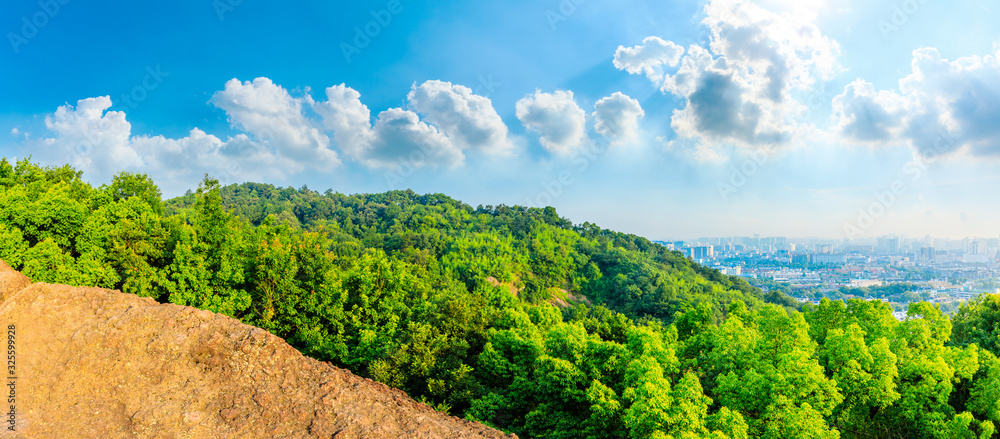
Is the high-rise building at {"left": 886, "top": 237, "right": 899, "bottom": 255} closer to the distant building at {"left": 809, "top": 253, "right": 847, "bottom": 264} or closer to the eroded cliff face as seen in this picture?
the distant building at {"left": 809, "top": 253, "right": 847, "bottom": 264}

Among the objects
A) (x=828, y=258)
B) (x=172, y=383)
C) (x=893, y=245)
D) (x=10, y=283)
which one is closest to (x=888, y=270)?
(x=893, y=245)

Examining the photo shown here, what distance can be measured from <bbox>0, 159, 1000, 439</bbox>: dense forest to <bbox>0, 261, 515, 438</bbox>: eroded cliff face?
28.2 feet

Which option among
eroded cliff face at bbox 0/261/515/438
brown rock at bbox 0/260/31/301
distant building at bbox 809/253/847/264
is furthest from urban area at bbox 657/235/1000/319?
brown rock at bbox 0/260/31/301

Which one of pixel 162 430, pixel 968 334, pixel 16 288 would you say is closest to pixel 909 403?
pixel 968 334

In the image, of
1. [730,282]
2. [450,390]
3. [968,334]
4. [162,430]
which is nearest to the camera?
[162,430]

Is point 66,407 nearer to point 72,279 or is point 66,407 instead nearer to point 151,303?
point 151,303

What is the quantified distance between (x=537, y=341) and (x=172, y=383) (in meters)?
15.0

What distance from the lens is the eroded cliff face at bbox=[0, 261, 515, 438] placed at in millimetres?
8625

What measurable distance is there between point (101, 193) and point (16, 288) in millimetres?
21114

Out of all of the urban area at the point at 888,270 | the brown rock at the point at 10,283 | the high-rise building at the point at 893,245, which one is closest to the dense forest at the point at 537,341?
the brown rock at the point at 10,283

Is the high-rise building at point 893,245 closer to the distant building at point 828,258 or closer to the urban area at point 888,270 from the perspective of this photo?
the urban area at point 888,270

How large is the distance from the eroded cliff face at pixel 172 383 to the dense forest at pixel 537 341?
859 centimetres

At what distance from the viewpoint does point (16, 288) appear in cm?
1124

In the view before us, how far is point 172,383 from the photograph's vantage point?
928 centimetres
